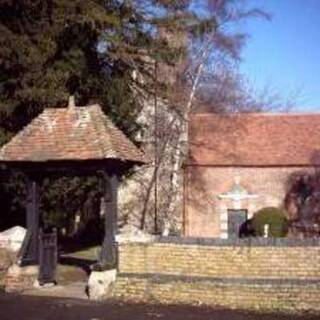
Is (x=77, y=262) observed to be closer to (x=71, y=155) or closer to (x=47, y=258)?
(x=47, y=258)

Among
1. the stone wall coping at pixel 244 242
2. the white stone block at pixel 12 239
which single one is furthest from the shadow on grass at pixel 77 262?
the stone wall coping at pixel 244 242

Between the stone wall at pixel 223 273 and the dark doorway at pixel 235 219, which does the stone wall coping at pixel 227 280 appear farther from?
the dark doorway at pixel 235 219

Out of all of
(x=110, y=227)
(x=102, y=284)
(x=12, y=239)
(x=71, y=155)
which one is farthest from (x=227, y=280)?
(x=12, y=239)

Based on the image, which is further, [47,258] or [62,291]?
[47,258]

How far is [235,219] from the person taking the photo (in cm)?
3956

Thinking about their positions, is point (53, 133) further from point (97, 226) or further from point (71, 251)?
point (97, 226)

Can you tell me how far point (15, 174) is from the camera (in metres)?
24.9

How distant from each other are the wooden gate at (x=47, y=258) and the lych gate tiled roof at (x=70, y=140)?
2159mm

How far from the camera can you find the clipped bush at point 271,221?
35.2 m

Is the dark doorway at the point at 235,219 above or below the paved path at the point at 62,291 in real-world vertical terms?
above

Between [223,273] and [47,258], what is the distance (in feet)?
16.5

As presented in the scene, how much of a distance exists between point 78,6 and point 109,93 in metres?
3.71

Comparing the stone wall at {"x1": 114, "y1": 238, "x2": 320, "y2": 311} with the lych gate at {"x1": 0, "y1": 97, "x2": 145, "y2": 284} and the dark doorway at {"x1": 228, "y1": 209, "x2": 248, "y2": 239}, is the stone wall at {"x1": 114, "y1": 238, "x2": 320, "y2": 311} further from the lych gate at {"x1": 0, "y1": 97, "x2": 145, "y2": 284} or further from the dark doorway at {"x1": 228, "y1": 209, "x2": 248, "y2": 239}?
the dark doorway at {"x1": 228, "y1": 209, "x2": 248, "y2": 239}

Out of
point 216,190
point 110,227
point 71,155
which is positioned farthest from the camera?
point 216,190
